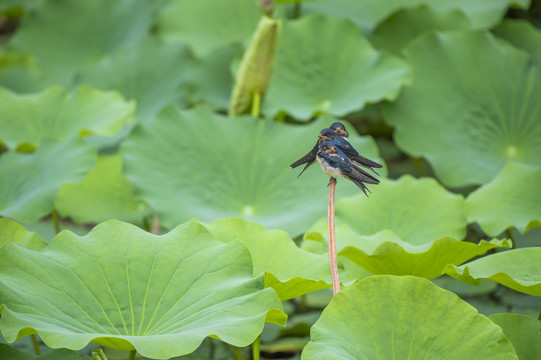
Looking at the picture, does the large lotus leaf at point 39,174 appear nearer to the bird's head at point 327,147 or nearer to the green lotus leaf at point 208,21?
the bird's head at point 327,147

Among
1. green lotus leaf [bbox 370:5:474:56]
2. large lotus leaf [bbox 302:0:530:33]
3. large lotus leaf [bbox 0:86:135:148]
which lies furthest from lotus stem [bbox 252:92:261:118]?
large lotus leaf [bbox 302:0:530:33]

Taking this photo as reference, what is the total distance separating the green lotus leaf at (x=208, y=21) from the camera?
12.0 feet

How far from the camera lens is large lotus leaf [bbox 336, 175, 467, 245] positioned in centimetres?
210

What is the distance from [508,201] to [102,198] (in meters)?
1.65

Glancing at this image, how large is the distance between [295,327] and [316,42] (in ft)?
5.00

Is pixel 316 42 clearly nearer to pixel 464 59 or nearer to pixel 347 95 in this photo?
pixel 347 95

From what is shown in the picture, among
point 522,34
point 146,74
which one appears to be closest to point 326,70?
point 146,74

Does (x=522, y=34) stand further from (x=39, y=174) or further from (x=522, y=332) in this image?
(x=39, y=174)

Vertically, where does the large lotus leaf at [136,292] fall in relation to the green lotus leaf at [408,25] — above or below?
above

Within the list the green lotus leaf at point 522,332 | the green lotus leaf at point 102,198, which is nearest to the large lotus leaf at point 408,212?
the green lotus leaf at point 522,332

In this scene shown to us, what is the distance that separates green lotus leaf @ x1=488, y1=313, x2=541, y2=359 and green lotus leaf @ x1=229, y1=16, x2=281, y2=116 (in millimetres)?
1521

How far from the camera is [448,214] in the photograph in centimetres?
215

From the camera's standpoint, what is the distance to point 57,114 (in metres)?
2.78

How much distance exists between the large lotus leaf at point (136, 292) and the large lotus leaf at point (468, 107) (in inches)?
53.2
